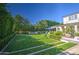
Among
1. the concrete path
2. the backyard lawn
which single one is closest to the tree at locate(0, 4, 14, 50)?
the backyard lawn

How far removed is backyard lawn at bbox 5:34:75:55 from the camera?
3521mm

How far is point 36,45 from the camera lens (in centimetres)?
355

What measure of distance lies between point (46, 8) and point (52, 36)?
1.58ft

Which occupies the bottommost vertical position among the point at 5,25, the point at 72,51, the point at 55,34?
the point at 72,51

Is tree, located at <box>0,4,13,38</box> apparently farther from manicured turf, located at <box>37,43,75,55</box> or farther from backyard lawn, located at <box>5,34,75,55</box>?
manicured turf, located at <box>37,43,75,55</box>

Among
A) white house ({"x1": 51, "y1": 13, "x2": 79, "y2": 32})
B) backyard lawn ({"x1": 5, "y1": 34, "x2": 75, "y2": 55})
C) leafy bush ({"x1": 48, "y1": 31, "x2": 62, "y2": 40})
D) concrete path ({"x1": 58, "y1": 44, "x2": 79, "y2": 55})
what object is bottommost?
concrete path ({"x1": 58, "y1": 44, "x2": 79, "y2": 55})

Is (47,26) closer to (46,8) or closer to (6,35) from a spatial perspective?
(46,8)

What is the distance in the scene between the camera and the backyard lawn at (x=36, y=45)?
11.6ft

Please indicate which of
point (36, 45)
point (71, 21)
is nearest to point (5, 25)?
point (36, 45)

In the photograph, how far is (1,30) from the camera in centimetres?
352

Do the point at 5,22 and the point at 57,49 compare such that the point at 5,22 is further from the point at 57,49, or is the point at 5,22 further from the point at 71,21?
the point at 71,21

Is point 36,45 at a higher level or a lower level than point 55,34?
lower

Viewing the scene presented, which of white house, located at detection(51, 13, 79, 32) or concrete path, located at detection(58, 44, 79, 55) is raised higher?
white house, located at detection(51, 13, 79, 32)

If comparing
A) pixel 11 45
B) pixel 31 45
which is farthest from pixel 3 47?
pixel 31 45
